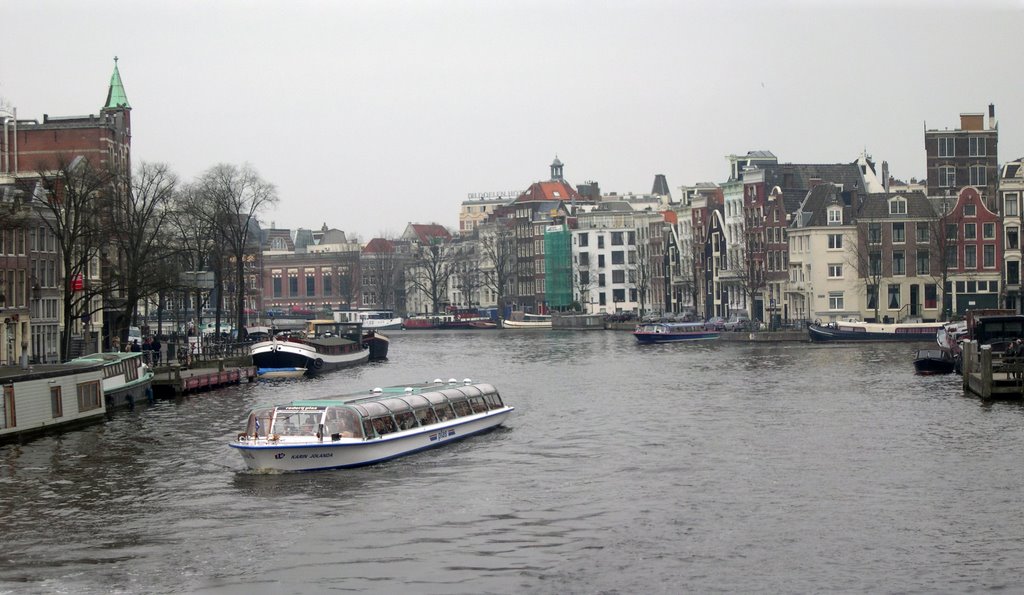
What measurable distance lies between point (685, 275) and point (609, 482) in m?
129

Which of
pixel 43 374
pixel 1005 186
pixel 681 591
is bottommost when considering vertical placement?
pixel 681 591

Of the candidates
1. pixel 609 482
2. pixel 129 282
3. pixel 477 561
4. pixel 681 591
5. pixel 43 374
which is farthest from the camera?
pixel 129 282

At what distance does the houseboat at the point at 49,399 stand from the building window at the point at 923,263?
85.8 meters

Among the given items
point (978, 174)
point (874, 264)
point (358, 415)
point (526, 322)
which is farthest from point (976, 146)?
point (358, 415)

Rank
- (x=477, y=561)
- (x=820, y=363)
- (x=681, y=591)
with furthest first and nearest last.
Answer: (x=820, y=363)
(x=477, y=561)
(x=681, y=591)

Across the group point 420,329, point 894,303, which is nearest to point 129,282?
point 894,303

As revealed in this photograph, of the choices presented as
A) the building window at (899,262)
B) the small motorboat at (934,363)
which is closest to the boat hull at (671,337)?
the building window at (899,262)

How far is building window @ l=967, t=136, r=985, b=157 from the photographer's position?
137375 millimetres

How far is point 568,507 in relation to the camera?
38.2 m

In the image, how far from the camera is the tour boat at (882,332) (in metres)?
118

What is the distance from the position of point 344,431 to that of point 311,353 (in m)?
51.5

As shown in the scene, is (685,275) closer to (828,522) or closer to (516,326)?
(516,326)

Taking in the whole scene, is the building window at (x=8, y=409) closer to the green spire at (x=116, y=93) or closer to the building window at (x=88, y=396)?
the building window at (x=88, y=396)

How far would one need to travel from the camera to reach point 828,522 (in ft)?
118
